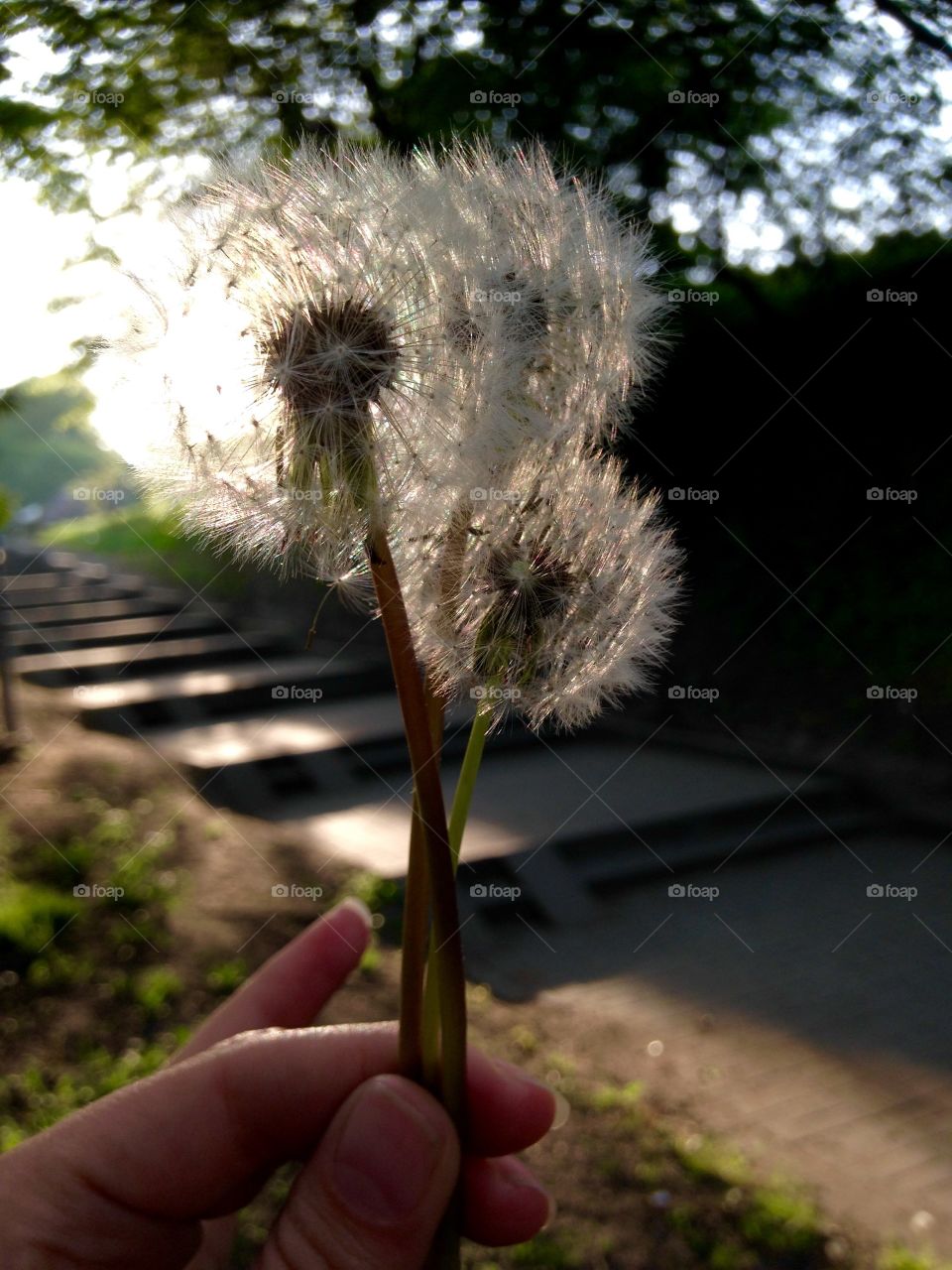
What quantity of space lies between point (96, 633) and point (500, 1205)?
87 centimetres

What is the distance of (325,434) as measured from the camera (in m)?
0.30

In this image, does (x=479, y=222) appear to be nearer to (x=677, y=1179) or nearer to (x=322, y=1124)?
(x=322, y=1124)

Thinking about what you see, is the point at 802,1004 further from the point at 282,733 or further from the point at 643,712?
the point at 282,733

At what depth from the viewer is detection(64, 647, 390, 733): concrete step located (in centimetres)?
111

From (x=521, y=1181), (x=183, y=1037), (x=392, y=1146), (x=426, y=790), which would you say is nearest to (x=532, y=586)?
(x=426, y=790)

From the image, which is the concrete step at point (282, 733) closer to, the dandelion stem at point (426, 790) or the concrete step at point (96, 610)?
the concrete step at point (96, 610)

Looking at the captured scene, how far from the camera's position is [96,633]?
1.13 meters

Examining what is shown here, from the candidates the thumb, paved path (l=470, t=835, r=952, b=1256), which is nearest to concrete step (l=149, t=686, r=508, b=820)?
paved path (l=470, t=835, r=952, b=1256)

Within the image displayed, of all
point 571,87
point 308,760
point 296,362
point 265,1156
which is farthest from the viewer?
point 308,760

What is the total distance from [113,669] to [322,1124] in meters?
0.84

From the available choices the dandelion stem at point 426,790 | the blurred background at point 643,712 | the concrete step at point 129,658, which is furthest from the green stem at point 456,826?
the concrete step at point 129,658

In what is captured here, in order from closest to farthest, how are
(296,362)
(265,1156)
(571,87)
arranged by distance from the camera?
1. (296,362)
2. (265,1156)
3. (571,87)

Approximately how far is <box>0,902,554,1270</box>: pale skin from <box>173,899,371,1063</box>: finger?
0.07m

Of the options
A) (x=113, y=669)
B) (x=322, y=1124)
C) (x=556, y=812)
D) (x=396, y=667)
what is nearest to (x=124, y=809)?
(x=113, y=669)
